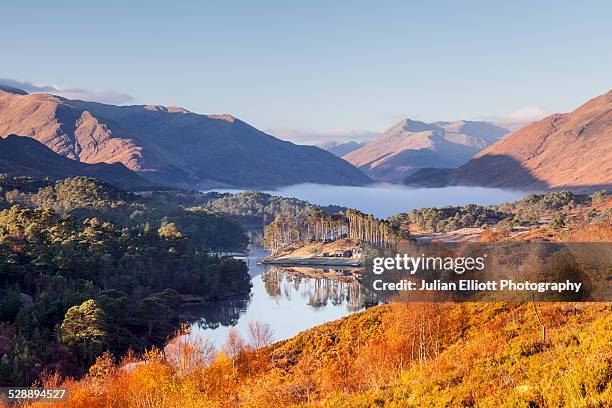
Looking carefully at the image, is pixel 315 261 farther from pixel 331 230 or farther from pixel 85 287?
pixel 85 287

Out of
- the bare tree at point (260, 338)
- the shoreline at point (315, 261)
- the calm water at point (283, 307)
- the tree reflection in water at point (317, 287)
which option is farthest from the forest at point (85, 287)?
the shoreline at point (315, 261)

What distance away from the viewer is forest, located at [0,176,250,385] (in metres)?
63.8

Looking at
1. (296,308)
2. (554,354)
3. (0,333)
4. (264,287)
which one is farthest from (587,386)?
(264,287)

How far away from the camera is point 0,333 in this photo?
63594 mm

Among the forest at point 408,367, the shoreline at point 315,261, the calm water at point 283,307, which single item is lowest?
the calm water at point 283,307

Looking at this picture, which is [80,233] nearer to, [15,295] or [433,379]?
[15,295]

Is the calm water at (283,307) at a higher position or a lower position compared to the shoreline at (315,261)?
lower

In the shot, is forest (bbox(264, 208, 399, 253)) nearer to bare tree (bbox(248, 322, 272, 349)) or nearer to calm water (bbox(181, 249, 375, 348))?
calm water (bbox(181, 249, 375, 348))

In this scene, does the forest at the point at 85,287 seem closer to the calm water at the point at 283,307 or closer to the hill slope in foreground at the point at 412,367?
the calm water at the point at 283,307

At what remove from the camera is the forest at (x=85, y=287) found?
63.8 m

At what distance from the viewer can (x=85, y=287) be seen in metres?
82.1

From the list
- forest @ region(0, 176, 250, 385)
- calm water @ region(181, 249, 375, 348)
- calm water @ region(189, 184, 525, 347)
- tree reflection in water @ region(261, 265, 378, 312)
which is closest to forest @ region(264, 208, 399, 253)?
tree reflection in water @ region(261, 265, 378, 312)

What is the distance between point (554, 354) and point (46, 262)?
259ft

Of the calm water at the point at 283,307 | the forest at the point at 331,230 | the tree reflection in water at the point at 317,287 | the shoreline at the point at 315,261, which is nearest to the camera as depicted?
the calm water at the point at 283,307
